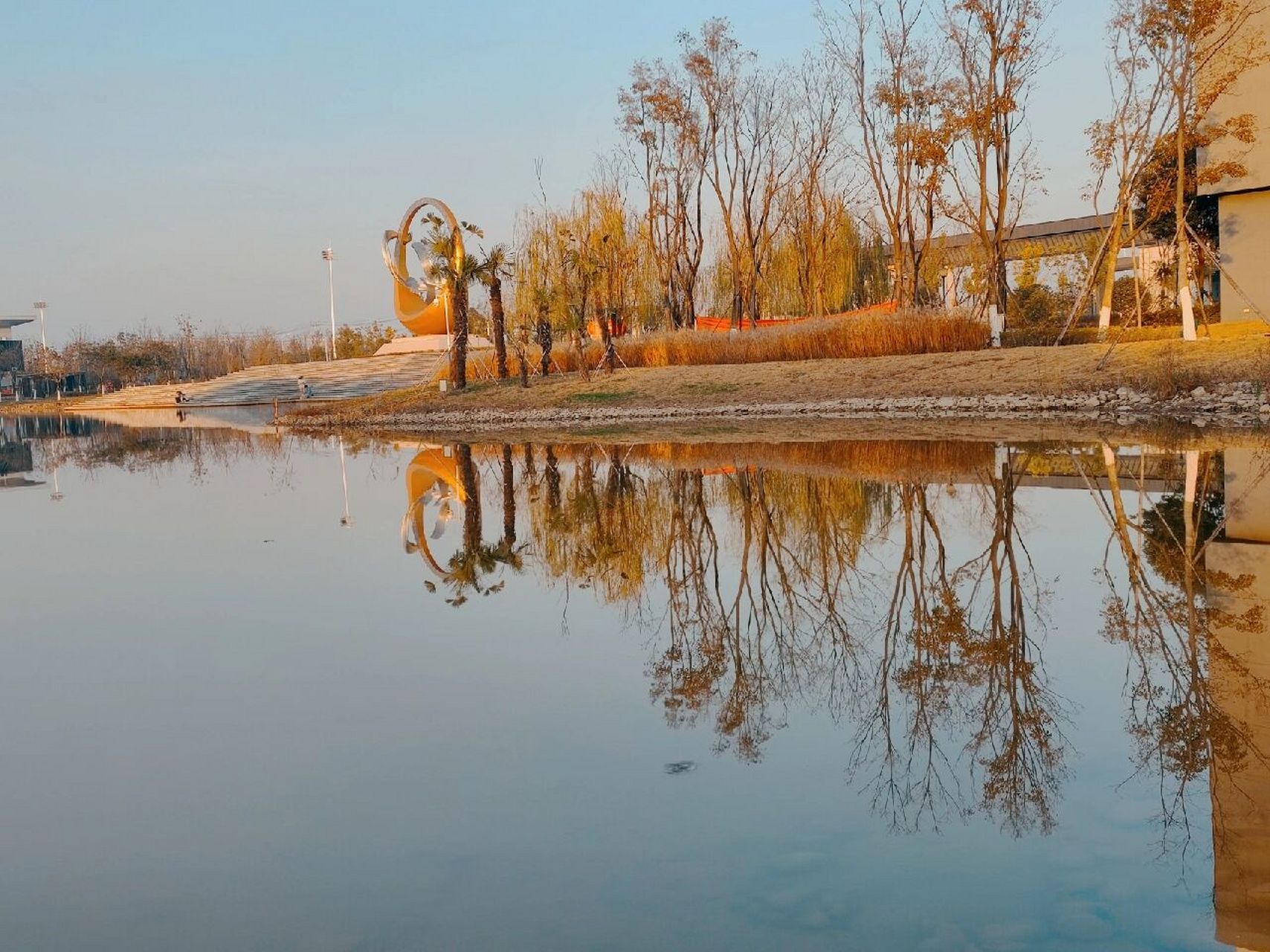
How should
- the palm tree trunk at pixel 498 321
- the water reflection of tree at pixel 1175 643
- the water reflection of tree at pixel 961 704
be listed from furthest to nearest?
1. the palm tree trunk at pixel 498 321
2. the water reflection of tree at pixel 1175 643
3. the water reflection of tree at pixel 961 704

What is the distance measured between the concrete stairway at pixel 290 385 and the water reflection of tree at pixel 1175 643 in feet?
100

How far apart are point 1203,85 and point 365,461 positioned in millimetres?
16146

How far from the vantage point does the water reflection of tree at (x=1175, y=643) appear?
345 cm

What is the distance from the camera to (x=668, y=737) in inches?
156

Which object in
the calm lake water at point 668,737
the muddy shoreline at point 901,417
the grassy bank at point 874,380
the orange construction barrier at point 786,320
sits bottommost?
the calm lake water at point 668,737

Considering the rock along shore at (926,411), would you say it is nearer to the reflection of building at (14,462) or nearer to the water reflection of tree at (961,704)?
the reflection of building at (14,462)

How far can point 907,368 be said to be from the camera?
66.8 ft

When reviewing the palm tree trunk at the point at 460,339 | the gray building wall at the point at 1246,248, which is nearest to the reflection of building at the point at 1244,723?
the gray building wall at the point at 1246,248

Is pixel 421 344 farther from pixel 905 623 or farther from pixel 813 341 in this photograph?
pixel 905 623

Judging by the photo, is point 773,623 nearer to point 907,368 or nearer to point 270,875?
point 270,875

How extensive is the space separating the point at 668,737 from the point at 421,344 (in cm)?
4261

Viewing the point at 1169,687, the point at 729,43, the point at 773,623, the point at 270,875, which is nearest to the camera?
the point at 270,875

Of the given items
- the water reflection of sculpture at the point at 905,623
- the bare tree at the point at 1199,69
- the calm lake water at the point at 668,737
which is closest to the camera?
the calm lake water at the point at 668,737

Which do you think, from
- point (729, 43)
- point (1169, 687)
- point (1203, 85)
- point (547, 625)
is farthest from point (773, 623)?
point (729, 43)
